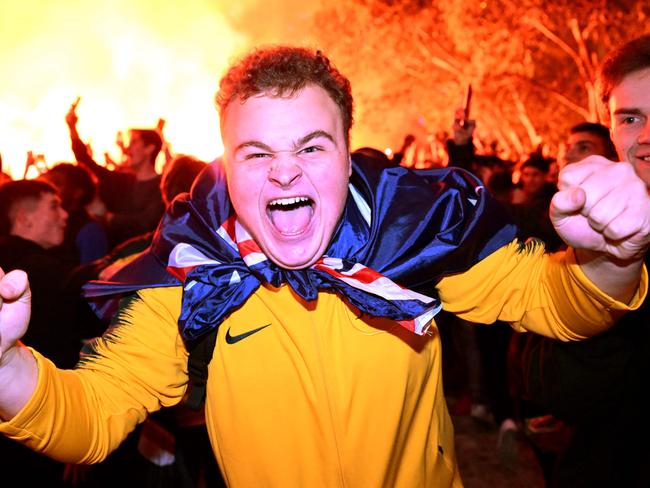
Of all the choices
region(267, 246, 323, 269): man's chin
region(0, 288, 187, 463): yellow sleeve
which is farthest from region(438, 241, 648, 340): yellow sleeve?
region(0, 288, 187, 463): yellow sleeve

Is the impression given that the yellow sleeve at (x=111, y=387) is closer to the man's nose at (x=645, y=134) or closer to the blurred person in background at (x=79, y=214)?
the man's nose at (x=645, y=134)

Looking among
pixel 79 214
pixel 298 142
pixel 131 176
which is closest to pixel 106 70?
pixel 131 176

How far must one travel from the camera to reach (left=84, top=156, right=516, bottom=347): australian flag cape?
1.99m

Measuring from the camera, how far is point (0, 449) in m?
3.22

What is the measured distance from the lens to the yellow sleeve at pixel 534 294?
1782 millimetres

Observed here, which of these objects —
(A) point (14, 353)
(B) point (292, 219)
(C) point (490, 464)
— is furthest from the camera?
(C) point (490, 464)

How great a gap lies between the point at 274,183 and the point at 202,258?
1.20 ft

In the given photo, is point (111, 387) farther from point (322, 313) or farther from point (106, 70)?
point (106, 70)

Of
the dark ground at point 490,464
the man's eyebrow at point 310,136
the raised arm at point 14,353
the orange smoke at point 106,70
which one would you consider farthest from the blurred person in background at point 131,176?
the orange smoke at point 106,70

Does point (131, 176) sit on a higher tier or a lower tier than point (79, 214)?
higher

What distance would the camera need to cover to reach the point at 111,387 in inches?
76.1

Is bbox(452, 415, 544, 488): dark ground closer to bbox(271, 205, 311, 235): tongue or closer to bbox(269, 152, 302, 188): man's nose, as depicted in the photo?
bbox(271, 205, 311, 235): tongue

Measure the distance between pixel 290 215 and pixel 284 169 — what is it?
0.25m

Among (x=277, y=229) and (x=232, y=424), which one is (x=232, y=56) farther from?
(x=232, y=424)
